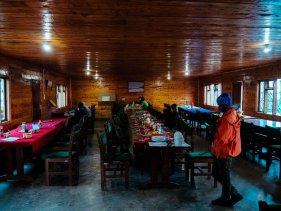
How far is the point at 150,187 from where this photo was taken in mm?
4309

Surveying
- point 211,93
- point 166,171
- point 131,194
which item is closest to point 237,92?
point 211,93

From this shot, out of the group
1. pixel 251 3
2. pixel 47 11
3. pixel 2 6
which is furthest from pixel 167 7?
pixel 2 6

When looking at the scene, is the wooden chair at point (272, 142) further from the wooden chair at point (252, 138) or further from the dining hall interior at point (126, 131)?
the wooden chair at point (252, 138)

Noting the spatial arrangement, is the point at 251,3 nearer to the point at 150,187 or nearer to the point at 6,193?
the point at 150,187

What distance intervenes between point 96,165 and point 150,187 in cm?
187

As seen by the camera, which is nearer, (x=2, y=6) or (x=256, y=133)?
(x=2, y=6)

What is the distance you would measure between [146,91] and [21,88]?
31.5ft

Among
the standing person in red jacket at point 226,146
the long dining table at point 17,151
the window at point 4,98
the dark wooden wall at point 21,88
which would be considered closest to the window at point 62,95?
the dark wooden wall at point 21,88

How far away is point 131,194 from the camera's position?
4102mm

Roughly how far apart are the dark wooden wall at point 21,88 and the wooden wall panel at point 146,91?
6057mm

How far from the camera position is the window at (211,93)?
13.0 m

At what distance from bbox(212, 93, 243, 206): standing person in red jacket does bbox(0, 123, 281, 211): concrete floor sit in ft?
0.57

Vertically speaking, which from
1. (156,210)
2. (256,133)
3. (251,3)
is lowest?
(156,210)

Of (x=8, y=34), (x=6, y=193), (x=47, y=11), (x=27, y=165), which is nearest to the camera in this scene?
(x=47, y=11)
